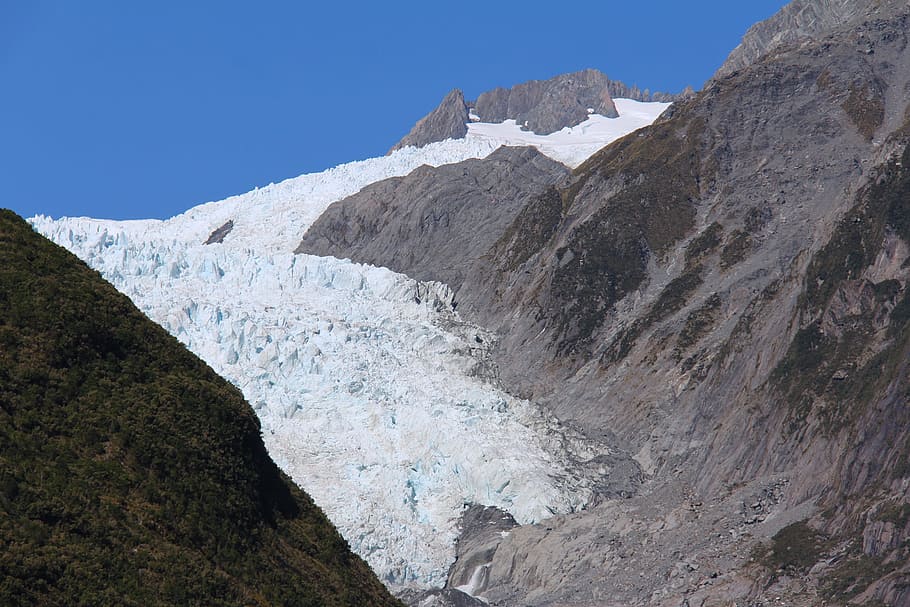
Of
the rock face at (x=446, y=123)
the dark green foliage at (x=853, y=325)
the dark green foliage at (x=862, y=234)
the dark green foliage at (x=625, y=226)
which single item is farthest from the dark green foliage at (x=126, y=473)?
the rock face at (x=446, y=123)

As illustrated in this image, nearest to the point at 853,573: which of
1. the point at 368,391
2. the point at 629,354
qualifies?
the point at 368,391

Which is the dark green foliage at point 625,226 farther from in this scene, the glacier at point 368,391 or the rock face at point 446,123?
the rock face at point 446,123

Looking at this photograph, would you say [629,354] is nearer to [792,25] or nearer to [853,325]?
[853,325]

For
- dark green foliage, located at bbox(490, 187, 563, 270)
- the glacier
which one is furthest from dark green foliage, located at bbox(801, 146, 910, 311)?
dark green foliage, located at bbox(490, 187, 563, 270)

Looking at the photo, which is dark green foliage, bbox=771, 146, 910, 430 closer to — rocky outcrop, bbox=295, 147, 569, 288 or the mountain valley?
the mountain valley

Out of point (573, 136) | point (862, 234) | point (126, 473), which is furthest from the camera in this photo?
point (573, 136)

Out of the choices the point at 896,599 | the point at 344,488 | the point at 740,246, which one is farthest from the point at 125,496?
the point at 740,246

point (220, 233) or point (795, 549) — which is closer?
point (795, 549)
